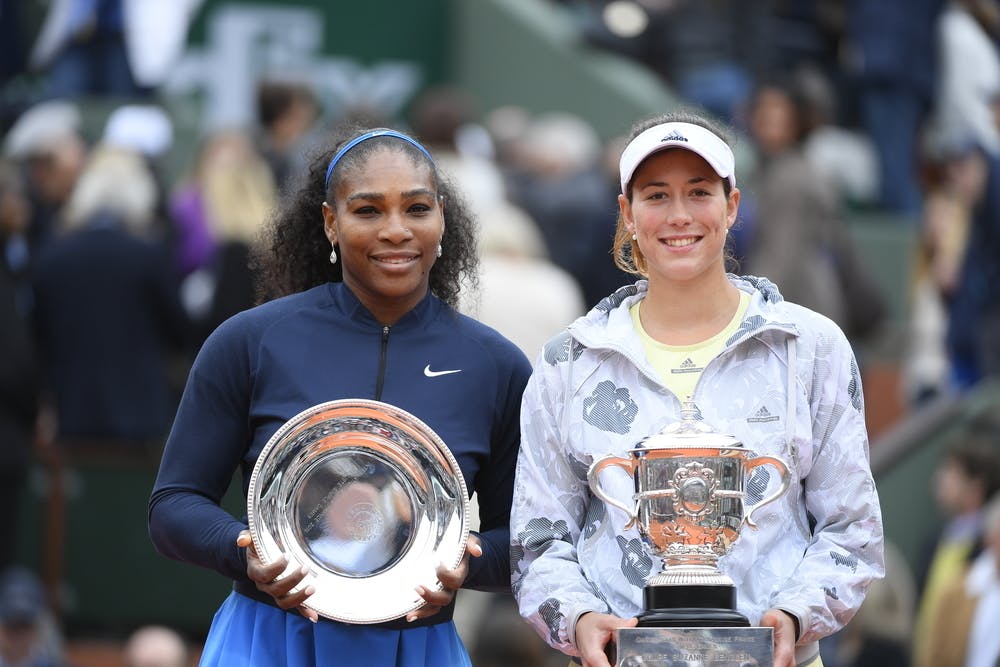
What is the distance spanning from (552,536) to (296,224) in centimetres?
90

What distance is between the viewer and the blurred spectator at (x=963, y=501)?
8.45 meters

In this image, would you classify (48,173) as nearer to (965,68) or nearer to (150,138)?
(150,138)

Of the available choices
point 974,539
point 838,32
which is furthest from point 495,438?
point 838,32

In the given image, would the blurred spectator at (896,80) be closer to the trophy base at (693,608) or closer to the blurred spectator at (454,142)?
the blurred spectator at (454,142)

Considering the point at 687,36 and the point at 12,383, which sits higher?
the point at 687,36

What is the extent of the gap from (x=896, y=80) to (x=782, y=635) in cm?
924

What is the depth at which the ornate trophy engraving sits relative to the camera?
3852 mm

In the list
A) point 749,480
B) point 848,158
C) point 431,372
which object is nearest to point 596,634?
point 749,480

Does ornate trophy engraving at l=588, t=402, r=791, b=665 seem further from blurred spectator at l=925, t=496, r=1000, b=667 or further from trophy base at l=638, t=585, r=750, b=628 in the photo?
blurred spectator at l=925, t=496, r=1000, b=667

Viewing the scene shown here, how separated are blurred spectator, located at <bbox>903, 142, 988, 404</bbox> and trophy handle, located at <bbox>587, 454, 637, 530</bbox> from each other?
6.71 m

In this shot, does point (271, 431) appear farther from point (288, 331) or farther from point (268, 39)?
point (268, 39)

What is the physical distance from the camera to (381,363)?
14.1 ft

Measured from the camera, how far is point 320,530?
421cm

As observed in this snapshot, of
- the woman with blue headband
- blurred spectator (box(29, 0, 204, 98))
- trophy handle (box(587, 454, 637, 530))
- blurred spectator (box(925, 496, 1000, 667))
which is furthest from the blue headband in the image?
blurred spectator (box(29, 0, 204, 98))
